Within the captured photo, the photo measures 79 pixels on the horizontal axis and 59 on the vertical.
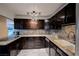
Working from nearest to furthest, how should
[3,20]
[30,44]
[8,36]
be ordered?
[3,20] → [8,36] → [30,44]

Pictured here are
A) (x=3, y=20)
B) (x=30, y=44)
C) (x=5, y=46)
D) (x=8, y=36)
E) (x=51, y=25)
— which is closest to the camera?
(x=5, y=46)

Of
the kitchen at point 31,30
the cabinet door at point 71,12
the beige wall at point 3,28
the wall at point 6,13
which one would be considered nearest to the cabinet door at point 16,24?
the kitchen at point 31,30

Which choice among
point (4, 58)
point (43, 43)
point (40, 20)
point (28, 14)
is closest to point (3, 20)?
point (28, 14)

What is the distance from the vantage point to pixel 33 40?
10.9 ft

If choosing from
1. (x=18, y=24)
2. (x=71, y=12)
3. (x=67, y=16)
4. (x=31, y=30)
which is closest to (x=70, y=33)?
(x=67, y=16)

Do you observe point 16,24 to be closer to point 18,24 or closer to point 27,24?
point 18,24

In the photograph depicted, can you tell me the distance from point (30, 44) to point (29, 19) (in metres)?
0.77

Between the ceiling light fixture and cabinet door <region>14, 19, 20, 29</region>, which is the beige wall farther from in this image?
the ceiling light fixture

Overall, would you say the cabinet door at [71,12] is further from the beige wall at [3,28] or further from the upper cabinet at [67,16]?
the beige wall at [3,28]

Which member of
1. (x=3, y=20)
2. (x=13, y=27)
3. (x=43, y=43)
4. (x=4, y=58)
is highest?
(x=3, y=20)

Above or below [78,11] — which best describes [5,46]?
below

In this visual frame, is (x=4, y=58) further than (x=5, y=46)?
No

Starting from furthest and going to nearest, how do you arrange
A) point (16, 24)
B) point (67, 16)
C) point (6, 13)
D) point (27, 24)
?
point (27, 24)
point (16, 24)
point (6, 13)
point (67, 16)

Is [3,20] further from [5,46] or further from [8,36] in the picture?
[5,46]
